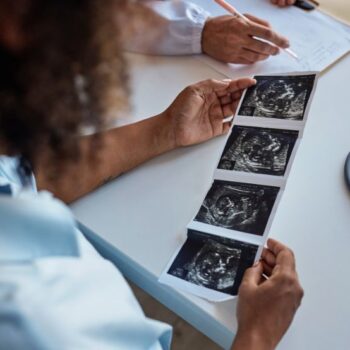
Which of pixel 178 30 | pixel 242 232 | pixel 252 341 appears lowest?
pixel 252 341

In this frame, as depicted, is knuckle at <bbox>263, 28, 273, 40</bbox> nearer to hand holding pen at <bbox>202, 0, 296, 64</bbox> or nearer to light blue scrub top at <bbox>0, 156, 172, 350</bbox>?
hand holding pen at <bbox>202, 0, 296, 64</bbox>

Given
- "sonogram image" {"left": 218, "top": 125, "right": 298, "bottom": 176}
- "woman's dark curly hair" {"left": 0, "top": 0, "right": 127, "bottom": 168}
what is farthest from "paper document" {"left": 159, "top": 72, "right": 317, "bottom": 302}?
"woman's dark curly hair" {"left": 0, "top": 0, "right": 127, "bottom": 168}

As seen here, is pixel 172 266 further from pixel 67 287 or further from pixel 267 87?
pixel 267 87

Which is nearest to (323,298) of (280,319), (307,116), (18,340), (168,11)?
(280,319)

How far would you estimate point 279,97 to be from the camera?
967mm

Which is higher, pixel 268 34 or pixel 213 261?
pixel 268 34

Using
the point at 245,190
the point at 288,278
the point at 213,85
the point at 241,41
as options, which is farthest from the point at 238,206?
the point at 241,41

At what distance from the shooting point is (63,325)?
22.2 inches

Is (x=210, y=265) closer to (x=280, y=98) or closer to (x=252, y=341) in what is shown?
(x=252, y=341)

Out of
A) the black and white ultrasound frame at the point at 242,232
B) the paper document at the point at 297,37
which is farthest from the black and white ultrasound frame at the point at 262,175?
the paper document at the point at 297,37

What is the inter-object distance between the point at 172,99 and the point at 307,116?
0.27 metres

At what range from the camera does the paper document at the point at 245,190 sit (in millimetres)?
780

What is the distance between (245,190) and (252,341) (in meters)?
0.25

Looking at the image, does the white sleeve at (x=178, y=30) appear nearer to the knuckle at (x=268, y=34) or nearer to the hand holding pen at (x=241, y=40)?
the hand holding pen at (x=241, y=40)
